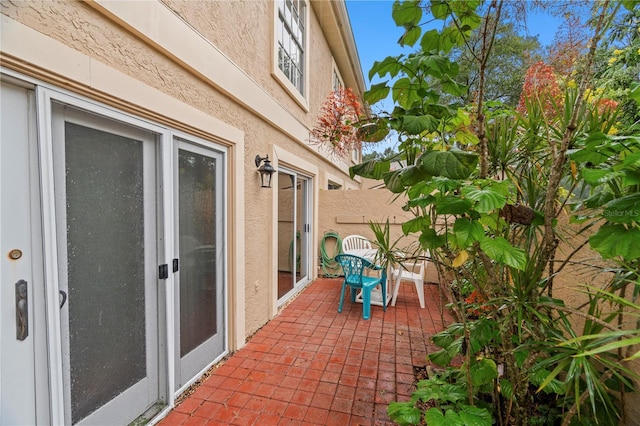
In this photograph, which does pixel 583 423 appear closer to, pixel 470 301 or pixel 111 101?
pixel 470 301

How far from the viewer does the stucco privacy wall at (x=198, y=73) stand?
4.93 feet

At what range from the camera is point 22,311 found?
140 centimetres

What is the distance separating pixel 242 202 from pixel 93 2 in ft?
6.52

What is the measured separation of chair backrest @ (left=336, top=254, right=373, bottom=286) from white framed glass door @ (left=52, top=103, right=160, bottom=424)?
2574 mm

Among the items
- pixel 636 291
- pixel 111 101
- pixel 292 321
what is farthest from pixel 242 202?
pixel 636 291

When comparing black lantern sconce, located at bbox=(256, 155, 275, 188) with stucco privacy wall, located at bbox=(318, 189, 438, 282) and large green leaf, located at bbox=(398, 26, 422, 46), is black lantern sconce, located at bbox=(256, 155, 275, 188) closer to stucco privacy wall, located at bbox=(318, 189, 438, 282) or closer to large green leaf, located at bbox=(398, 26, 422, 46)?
large green leaf, located at bbox=(398, 26, 422, 46)

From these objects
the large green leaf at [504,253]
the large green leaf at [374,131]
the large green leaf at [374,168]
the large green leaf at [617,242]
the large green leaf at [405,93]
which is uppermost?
the large green leaf at [405,93]

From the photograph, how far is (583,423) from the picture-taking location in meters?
1.54

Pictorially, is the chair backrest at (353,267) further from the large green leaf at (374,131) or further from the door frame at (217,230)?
the large green leaf at (374,131)

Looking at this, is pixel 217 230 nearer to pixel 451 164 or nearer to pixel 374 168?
pixel 374 168

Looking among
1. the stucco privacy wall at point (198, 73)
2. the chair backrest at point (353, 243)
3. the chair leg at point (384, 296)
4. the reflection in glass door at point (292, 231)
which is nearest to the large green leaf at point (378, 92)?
the stucco privacy wall at point (198, 73)

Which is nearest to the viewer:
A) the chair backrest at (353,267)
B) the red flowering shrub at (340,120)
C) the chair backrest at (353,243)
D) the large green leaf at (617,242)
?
the large green leaf at (617,242)

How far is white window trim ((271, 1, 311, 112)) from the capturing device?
3.92 meters

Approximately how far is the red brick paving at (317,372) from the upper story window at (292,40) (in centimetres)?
399
